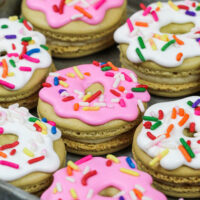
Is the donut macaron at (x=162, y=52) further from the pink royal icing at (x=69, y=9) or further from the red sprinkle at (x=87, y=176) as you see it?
the red sprinkle at (x=87, y=176)

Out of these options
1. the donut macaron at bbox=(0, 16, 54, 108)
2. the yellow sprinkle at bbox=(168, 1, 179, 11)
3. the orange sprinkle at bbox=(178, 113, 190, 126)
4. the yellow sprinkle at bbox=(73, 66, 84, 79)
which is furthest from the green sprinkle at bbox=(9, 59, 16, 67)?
the yellow sprinkle at bbox=(168, 1, 179, 11)

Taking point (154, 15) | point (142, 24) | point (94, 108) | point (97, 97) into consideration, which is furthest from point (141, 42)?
point (94, 108)

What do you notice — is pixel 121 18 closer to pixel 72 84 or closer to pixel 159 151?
pixel 72 84

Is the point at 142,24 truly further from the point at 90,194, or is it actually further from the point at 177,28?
the point at 90,194

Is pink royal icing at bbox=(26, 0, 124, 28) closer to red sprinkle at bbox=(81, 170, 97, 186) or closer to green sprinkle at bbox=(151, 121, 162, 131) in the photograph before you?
green sprinkle at bbox=(151, 121, 162, 131)

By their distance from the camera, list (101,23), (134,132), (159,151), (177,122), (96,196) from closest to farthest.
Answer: (96,196)
(159,151)
(177,122)
(134,132)
(101,23)

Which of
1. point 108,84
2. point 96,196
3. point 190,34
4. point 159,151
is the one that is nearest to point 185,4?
point 190,34

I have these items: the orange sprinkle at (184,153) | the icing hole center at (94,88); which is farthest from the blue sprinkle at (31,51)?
the orange sprinkle at (184,153)
